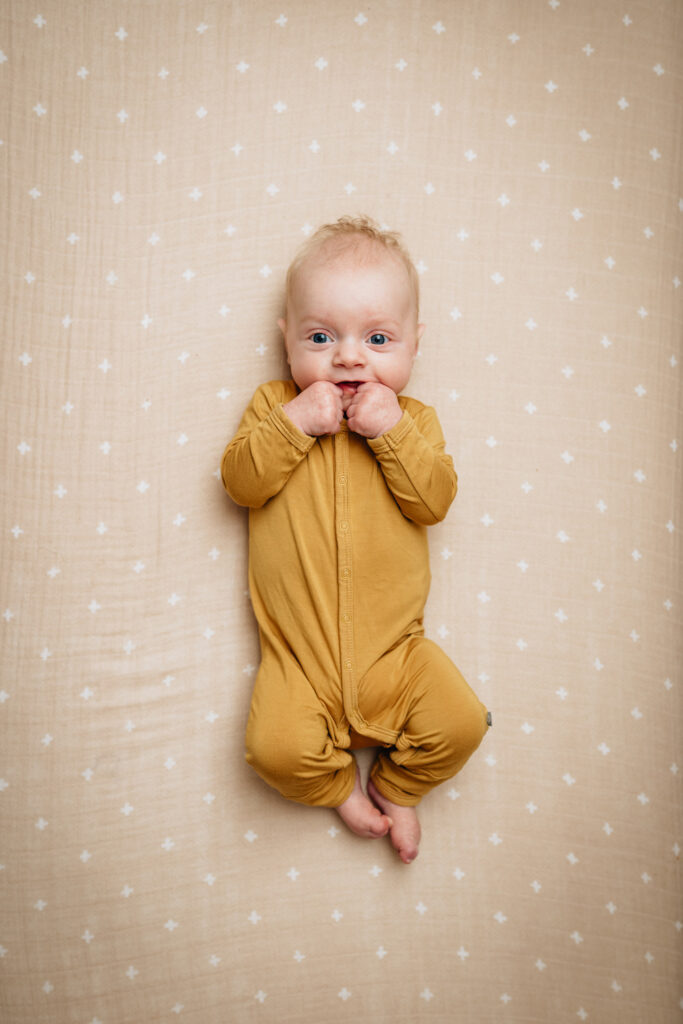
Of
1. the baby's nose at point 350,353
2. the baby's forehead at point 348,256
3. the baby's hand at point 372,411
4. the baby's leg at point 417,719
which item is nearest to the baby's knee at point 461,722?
the baby's leg at point 417,719

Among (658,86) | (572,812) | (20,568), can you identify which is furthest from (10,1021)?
(658,86)

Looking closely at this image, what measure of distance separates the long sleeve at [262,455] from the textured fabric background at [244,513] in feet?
0.37

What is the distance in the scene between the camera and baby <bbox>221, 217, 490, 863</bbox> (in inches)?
52.6

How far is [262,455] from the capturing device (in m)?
1.34

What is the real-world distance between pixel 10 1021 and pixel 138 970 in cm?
22

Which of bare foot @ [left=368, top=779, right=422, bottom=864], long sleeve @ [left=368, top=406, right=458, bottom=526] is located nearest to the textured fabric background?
bare foot @ [left=368, top=779, right=422, bottom=864]

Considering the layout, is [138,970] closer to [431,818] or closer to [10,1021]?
[10,1021]

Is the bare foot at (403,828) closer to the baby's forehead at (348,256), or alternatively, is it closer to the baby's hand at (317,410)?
the baby's hand at (317,410)

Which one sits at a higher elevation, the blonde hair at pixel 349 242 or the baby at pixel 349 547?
the blonde hair at pixel 349 242

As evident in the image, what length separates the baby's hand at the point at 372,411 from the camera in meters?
1.33

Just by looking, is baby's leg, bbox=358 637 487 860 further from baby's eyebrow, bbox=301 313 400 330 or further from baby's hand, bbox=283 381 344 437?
baby's eyebrow, bbox=301 313 400 330

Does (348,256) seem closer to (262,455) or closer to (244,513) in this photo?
(262,455)

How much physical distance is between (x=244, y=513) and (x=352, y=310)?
42cm

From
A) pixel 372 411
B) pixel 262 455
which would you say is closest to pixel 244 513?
pixel 262 455
